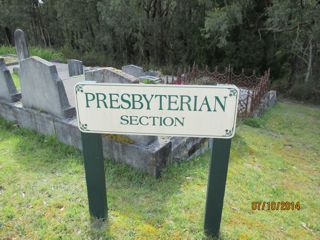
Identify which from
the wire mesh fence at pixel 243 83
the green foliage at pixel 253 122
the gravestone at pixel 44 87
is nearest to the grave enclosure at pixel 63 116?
the gravestone at pixel 44 87

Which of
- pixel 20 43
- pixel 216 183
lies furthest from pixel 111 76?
pixel 20 43

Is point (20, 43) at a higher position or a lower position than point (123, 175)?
higher

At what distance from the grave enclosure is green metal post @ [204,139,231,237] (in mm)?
1236

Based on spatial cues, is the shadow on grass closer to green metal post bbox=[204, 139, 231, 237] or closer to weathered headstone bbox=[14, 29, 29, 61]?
green metal post bbox=[204, 139, 231, 237]

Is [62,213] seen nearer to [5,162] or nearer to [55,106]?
[5,162]

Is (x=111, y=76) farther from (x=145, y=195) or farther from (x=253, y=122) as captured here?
(x=253, y=122)

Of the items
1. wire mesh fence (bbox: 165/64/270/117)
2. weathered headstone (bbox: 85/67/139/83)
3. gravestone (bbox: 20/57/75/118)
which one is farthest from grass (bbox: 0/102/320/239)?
wire mesh fence (bbox: 165/64/270/117)

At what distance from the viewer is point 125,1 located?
12.8m

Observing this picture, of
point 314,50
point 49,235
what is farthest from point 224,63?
point 49,235

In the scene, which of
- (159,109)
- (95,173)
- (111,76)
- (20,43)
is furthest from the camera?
(20,43)

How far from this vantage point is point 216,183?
2.38m

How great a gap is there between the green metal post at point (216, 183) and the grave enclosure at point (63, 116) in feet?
4.05
